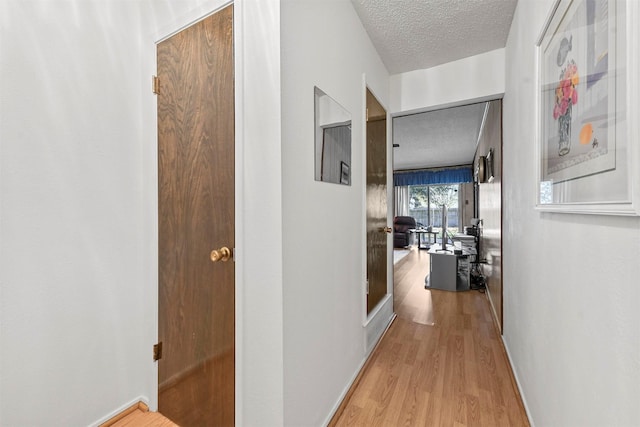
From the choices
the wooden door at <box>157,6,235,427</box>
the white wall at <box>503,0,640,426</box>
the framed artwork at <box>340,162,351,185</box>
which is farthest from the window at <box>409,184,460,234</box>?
the wooden door at <box>157,6,235,427</box>

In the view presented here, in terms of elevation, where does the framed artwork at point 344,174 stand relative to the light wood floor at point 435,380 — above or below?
above

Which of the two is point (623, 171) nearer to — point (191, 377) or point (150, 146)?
point (191, 377)

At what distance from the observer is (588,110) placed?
77 cm

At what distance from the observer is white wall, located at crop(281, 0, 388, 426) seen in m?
1.12

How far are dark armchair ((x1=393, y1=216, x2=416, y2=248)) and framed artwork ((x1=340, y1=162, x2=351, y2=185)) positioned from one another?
6.40 m

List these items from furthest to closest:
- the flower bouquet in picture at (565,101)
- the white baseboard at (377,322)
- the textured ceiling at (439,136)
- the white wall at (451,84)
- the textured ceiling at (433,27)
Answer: the textured ceiling at (439,136), the white wall at (451,84), the white baseboard at (377,322), the textured ceiling at (433,27), the flower bouquet in picture at (565,101)

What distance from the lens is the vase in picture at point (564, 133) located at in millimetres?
893

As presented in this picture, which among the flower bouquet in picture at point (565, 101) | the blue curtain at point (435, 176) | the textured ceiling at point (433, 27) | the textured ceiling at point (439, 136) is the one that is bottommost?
the flower bouquet in picture at point (565, 101)

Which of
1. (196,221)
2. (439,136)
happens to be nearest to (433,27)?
(196,221)

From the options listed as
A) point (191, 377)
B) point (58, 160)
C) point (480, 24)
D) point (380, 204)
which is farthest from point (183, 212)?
point (480, 24)

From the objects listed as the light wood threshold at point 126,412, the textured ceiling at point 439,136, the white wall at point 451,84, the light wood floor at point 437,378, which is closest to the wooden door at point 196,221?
the light wood threshold at point 126,412

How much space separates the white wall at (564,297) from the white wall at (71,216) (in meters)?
1.88

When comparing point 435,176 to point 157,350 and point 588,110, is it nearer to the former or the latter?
point 588,110

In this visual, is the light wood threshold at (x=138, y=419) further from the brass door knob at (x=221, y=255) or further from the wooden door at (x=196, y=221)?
the brass door knob at (x=221, y=255)
